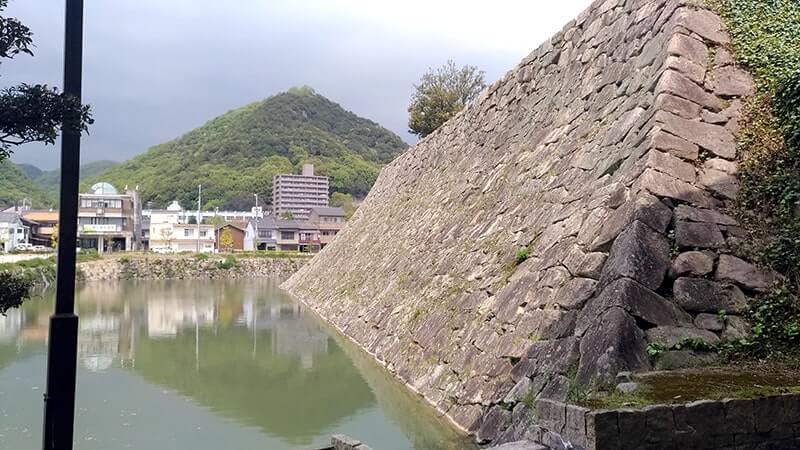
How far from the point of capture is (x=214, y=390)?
8672 millimetres

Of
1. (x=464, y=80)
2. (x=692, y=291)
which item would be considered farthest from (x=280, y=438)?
(x=464, y=80)

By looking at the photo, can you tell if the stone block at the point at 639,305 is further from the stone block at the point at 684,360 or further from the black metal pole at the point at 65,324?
the black metal pole at the point at 65,324

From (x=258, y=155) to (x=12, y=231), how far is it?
4911 centimetres

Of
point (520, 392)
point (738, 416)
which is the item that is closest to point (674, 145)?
point (520, 392)

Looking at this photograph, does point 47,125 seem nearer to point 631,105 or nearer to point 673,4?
point 631,105

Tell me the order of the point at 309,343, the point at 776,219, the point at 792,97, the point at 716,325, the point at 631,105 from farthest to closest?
the point at 309,343 < the point at 631,105 < the point at 792,97 < the point at 776,219 < the point at 716,325

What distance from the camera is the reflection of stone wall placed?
4.82 metres

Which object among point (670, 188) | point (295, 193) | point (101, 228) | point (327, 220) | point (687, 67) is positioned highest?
point (295, 193)

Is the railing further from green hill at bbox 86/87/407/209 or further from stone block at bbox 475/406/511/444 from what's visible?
stone block at bbox 475/406/511/444

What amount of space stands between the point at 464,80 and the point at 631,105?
22270 millimetres

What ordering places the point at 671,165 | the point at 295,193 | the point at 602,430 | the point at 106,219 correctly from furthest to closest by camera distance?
the point at 295,193, the point at 106,219, the point at 671,165, the point at 602,430

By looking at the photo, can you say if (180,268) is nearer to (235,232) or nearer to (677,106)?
(235,232)

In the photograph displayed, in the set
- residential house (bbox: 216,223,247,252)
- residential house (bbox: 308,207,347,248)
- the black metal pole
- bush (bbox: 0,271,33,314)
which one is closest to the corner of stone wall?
the black metal pole

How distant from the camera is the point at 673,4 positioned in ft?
23.3
